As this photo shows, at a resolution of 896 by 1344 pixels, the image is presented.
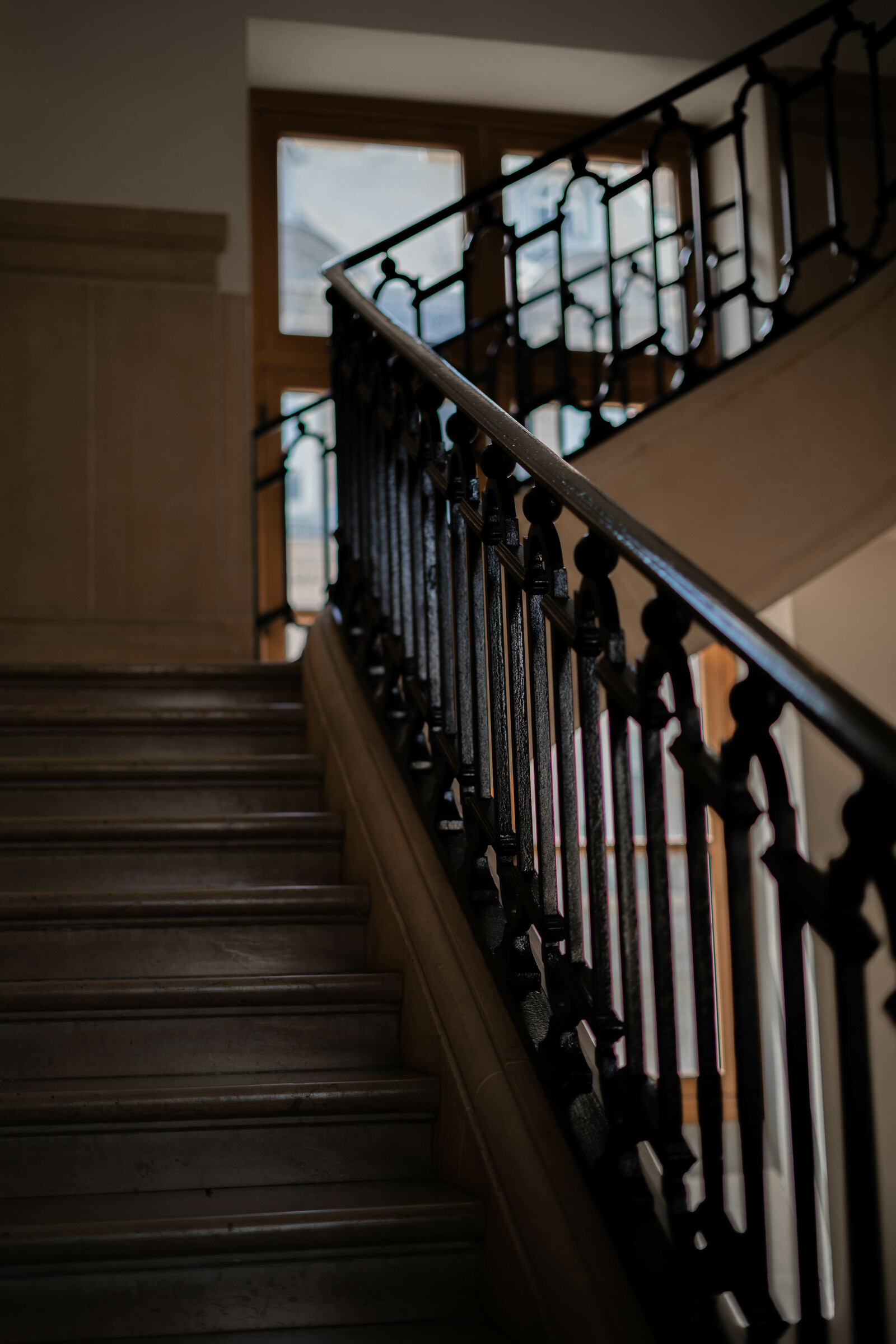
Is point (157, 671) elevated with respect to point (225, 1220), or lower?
elevated

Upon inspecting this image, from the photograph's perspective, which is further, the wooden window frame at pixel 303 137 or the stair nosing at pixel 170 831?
the wooden window frame at pixel 303 137

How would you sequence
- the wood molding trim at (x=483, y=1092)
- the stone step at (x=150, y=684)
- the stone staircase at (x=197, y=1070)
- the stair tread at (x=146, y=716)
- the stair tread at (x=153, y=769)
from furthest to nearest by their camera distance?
the stone step at (x=150, y=684)
the stair tread at (x=146, y=716)
the stair tread at (x=153, y=769)
the stone staircase at (x=197, y=1070)
the wood molding trim at (x=483, y=1092)

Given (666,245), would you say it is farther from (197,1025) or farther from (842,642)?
(197,1025)

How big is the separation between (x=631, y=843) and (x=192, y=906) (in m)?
0.96

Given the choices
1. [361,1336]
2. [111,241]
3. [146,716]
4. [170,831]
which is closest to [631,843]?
[361,1336]

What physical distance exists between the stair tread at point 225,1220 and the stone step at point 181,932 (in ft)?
1.63

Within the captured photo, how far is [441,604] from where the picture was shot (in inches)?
92.0

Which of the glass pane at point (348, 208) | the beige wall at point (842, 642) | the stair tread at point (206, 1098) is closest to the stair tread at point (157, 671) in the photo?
the stair tread at point (206, 1098)

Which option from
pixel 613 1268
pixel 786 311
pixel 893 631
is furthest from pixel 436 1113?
pixel 893 631

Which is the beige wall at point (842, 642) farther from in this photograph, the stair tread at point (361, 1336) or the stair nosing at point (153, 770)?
the stair tread at point (361, 1336)

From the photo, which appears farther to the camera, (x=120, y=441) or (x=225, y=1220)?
(x=120, y=441)

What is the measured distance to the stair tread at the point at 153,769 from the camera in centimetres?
266

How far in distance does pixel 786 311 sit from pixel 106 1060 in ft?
10.1

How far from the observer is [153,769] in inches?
106
